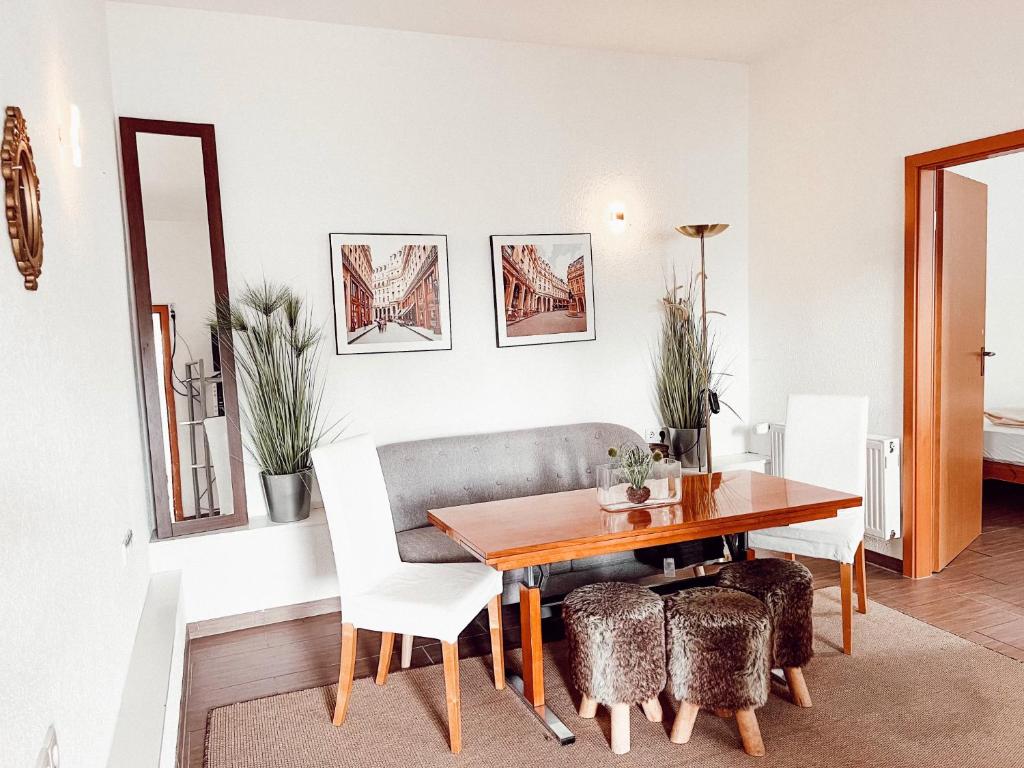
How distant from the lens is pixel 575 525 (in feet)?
9.17

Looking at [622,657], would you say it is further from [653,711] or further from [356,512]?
[356,512]

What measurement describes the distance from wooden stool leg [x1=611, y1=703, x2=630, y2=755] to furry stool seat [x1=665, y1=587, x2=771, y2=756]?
0.18 metres

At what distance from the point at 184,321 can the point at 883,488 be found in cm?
367

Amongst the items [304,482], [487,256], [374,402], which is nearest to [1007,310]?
[487,256]

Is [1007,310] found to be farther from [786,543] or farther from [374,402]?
[374,402]

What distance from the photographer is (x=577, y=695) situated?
295 centimetres

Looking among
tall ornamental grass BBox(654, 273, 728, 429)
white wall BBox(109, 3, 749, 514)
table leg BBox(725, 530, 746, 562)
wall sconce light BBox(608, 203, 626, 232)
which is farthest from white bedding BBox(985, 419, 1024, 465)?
wall sconce light BBox(608, 203, 626, 232)

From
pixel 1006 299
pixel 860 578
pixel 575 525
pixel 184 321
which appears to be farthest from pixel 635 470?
pixel 1006 299

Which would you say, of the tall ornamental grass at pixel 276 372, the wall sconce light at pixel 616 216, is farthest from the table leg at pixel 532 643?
the wall sconce light at pixel 616 216

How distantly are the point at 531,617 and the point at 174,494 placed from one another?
77.3 inches

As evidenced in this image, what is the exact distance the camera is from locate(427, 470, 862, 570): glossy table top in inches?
103

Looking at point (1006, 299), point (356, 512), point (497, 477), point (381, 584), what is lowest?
point (381, 584)

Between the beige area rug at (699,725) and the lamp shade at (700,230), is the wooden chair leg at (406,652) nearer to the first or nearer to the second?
the beige area rug at (699,725)

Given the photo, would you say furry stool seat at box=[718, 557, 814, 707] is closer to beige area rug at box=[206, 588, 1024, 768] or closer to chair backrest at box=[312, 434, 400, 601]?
beige area rug at box=[206, 588, 1024, 768]
